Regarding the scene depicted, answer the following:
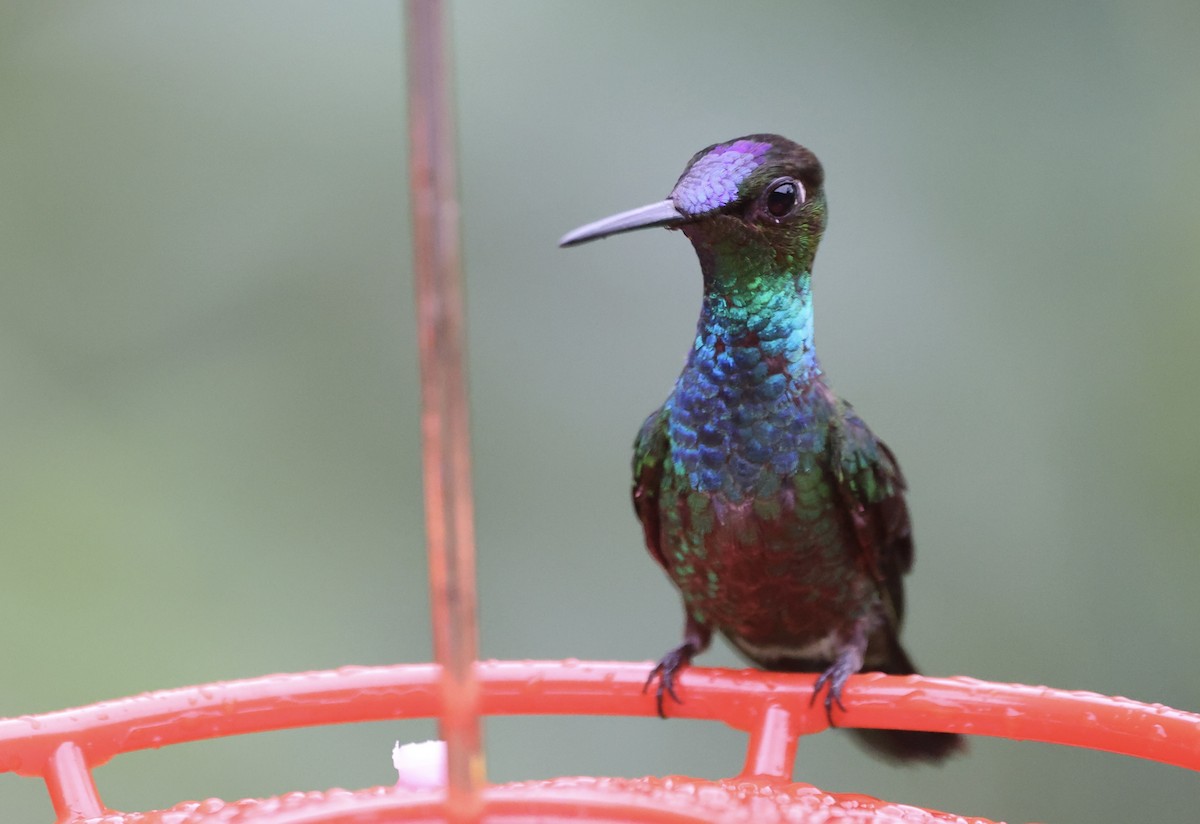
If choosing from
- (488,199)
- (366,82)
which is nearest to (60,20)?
(366,82)

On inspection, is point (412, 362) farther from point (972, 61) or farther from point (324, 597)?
point (972, 61)

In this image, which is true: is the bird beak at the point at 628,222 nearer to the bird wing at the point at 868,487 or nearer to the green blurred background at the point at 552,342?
the bird wing at the point at 868,487

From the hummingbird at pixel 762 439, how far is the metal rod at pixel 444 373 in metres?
0.93

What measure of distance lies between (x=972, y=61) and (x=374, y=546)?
1656 mm

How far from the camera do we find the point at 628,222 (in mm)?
1312

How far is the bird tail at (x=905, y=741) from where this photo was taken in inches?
75.0

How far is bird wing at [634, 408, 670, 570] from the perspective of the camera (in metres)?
1.71

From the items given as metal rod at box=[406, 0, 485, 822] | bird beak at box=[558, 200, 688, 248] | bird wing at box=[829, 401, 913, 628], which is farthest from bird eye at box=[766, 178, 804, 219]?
metal rod at box=[406, 0, 485, 822]

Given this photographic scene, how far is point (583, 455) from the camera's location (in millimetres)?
2984

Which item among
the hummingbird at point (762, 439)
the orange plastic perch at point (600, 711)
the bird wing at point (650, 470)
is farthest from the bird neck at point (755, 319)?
the orange plastic perch at point (600, 711)

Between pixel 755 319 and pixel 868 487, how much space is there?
0.25 meters

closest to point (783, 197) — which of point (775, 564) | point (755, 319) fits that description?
point (755, 319)

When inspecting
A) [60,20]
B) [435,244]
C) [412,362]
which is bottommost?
[412,362]

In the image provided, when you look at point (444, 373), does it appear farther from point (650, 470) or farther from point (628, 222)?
point (650, 470)
